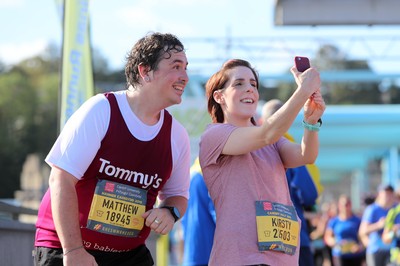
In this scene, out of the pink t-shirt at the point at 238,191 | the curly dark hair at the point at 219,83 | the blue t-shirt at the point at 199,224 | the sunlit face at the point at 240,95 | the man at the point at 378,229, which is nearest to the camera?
the pink t-shirt at the point at 238,191

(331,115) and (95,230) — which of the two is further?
(331,115)

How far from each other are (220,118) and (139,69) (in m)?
0.64

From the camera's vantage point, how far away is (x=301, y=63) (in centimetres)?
452

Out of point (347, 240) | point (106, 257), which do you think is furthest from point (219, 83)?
point (347, 240)

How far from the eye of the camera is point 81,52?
25.5 ft

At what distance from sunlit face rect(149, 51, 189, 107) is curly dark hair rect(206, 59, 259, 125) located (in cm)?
39

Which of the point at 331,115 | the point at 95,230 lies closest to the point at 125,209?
the point at 95,230

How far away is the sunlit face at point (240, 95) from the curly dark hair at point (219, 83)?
37 millimetres

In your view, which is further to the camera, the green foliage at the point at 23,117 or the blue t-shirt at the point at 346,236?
the green foliage at the point at 23,117

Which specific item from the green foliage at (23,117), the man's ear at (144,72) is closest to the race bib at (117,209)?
the man's ear at (144,72)

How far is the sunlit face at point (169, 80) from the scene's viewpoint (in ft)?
15.0

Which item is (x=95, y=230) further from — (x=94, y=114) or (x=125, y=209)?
(x=94, y=114)

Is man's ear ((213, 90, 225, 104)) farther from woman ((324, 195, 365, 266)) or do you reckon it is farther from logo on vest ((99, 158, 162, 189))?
woman ((324, 195, 365, 266))

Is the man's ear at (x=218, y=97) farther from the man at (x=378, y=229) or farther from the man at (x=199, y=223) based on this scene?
the man at (x=378, y=229)
